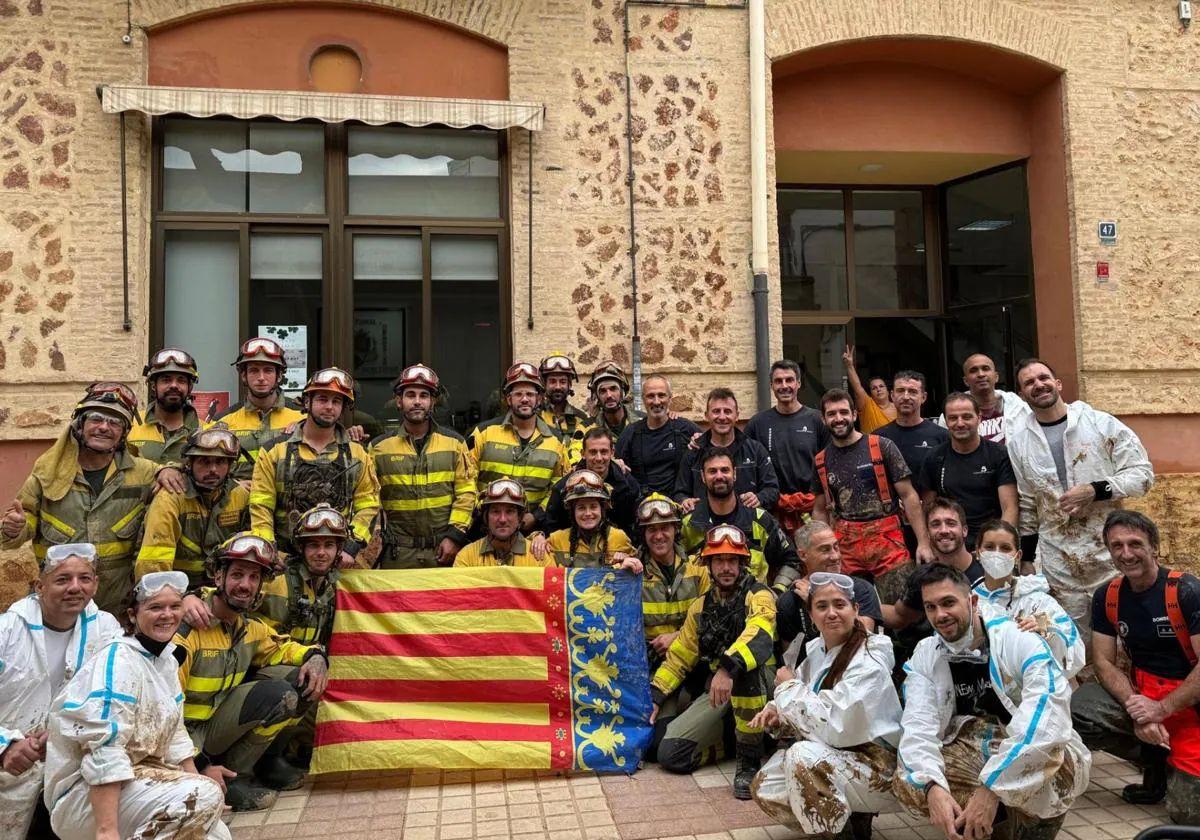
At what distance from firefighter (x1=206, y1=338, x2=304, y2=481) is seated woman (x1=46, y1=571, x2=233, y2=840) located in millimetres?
2295

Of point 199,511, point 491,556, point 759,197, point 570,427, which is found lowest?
point 491,556

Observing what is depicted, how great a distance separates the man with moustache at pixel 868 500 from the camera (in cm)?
592

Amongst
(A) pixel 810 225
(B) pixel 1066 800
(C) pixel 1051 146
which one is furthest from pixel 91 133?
(C) pixel 1051 146

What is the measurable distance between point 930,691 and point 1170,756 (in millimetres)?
1503

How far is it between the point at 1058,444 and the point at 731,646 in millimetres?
2760

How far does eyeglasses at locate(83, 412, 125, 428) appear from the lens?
17.7 ft

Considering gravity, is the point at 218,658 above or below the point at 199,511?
below

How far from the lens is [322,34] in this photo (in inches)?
346

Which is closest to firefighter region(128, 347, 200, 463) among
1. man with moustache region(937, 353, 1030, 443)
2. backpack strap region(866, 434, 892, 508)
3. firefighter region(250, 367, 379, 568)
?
firefighter region(250, 367, 379, 568)

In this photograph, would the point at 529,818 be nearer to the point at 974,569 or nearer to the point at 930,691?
Answer: the point at 930,691

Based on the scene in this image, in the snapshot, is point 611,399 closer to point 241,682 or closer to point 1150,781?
point 241,682

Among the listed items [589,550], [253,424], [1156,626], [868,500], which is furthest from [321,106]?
[1156,626]

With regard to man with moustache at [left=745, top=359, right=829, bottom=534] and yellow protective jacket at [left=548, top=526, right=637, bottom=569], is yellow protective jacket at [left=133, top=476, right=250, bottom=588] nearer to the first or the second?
yellow protective jacket at [left=548, top=526, right=637, bottom=569]

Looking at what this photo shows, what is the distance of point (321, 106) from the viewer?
8477 millimetres
